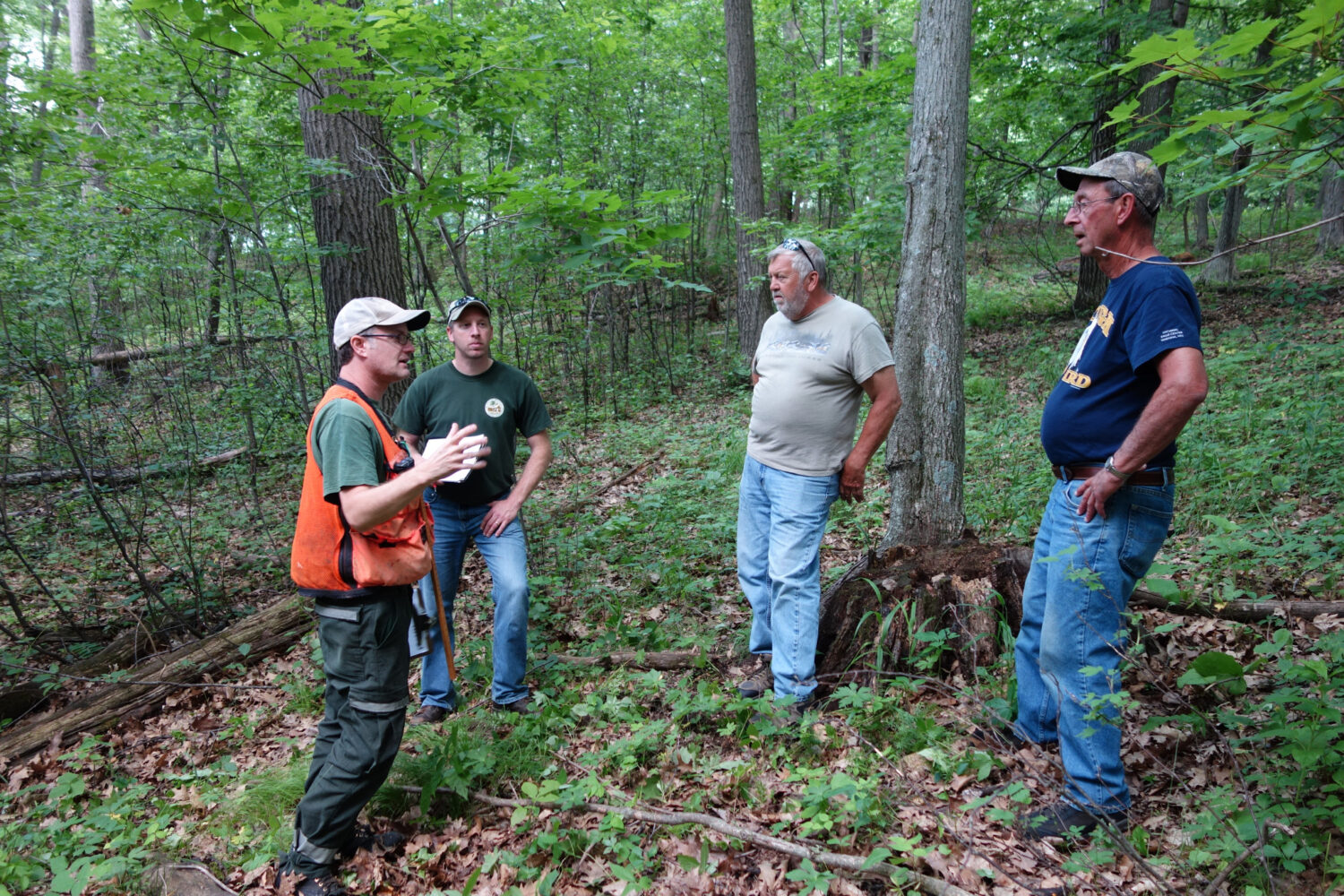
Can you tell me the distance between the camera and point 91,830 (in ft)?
11.1

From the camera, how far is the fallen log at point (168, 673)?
14.6 feet

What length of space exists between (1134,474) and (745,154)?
33.4 feet

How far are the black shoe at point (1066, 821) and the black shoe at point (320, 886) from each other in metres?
2.62

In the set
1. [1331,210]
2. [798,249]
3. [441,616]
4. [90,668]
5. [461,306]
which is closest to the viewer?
[441,616]

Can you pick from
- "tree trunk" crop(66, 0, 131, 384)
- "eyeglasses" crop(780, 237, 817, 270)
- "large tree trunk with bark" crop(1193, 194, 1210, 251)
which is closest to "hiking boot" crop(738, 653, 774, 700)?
"eyeglasses" crop(780, 237, 817, 270)

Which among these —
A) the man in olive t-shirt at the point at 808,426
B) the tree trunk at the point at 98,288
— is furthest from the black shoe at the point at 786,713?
the tree trunk at the point at 98,288

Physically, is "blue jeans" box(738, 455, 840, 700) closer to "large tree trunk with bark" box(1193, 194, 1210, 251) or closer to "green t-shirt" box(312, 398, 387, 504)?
"green t-shirt" box(312, 398, 387, 504)

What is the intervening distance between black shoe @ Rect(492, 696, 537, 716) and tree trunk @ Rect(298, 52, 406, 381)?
3938 mm

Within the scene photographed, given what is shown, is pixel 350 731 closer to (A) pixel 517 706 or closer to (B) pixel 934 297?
(A) pixel 517 706

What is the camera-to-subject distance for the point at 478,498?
3.88 meters

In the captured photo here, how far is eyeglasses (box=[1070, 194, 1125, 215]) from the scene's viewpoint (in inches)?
97.4

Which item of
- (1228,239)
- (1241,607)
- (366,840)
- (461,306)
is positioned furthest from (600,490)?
(1228,239)

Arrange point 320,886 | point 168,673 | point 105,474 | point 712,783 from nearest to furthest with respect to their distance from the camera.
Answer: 1. point 320,886
2. point 712,783
3. point 168,673
4. point 105,474

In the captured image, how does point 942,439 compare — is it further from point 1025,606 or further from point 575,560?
point 575,560
